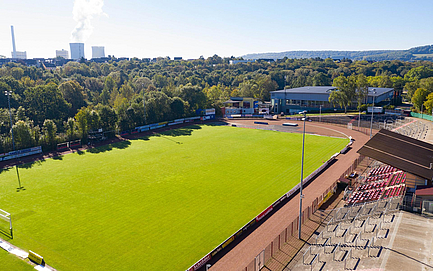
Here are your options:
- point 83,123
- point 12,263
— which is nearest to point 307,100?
point 83,123

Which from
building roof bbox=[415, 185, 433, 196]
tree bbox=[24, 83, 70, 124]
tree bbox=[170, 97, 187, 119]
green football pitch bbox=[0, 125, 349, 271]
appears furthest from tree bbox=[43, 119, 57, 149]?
building roof bbox=[415, 185, 433, 196]

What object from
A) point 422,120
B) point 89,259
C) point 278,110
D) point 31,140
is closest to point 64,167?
point 31,140

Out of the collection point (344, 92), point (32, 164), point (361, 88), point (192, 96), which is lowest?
point (32, 164)

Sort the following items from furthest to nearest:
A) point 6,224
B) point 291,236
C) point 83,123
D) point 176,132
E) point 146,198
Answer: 1. point 176,132
2. point 83,123
3. point 146,198
4. point 6,224
5. point 291,236

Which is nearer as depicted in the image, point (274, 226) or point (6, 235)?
point (6, 235)

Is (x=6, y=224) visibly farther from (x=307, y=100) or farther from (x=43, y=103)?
(x=307, y=100)

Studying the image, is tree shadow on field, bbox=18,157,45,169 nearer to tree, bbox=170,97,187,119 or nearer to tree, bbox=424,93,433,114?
tree, bbox=170,97,187,119

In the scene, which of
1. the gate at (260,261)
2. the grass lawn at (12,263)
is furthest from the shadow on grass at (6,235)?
the gate at (260,261)
